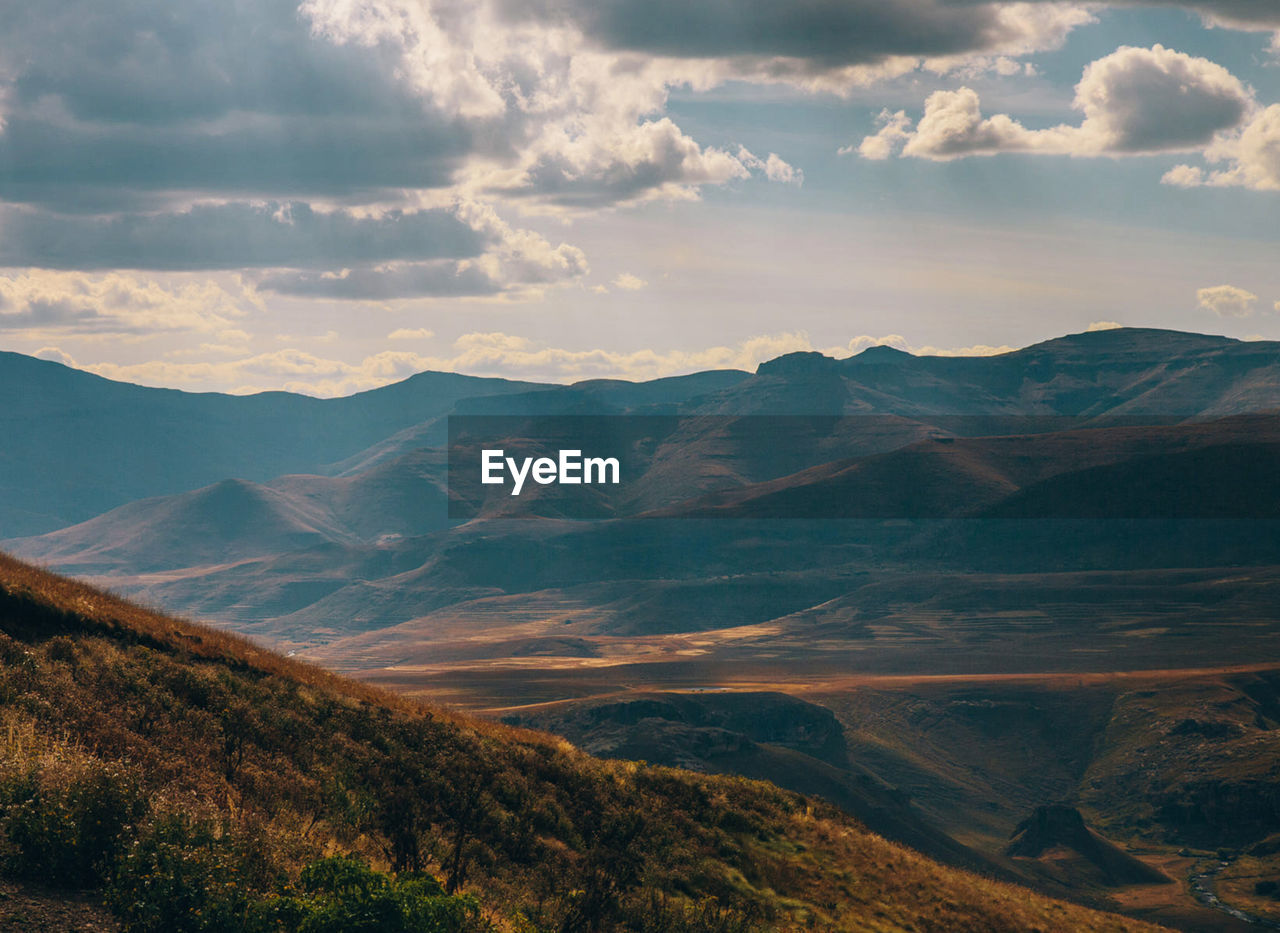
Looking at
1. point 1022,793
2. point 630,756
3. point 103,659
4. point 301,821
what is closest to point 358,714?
point 103,659

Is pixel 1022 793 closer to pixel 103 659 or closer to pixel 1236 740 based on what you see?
pixel 1236 740

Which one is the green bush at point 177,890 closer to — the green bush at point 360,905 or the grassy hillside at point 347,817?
the grassy hillside at point 347,817

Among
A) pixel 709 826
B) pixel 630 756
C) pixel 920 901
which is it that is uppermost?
pixel 709 826

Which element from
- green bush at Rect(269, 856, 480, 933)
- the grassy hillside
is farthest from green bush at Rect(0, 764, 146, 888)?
green bush at Rect(269, 856, 480, 933)

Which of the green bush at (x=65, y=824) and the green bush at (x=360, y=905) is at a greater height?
the green bush at (x=65, y=824)

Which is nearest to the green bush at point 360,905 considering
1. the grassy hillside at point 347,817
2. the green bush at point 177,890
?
the grassy hillside at point 347,817

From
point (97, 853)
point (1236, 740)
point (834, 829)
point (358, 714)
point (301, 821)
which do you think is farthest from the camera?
point (1236, 740)

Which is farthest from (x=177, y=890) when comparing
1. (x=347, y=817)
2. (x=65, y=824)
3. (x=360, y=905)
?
(x=347, y=817)

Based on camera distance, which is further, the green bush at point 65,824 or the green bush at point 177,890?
the green bush at point 65,824
